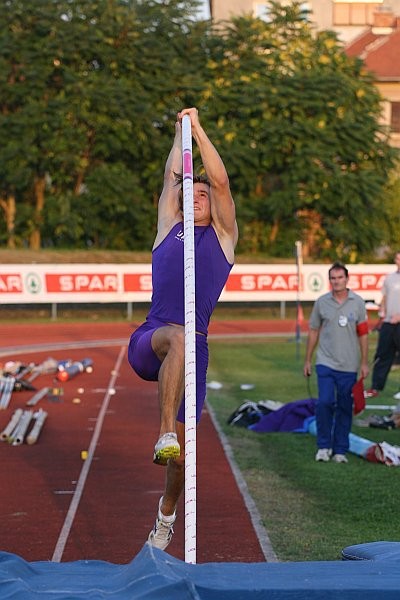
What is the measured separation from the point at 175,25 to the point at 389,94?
20862mm

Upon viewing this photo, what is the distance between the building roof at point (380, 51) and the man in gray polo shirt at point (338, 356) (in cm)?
5137

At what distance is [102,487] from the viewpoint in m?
10.4

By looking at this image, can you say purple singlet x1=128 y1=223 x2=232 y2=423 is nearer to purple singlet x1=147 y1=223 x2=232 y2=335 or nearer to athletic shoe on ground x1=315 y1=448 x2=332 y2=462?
purple singlet x1=147 y1=223 x2=232 y2=335

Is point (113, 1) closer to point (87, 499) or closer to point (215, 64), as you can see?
point (215, 64)

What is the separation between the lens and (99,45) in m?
44.5

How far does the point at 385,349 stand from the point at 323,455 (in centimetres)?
632

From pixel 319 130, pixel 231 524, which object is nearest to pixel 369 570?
pixel 231 524

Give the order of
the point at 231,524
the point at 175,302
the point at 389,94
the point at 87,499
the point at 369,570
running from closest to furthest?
1. the point at 369,570
2. the point at 175,302
3. the point at 231,524
4. the point at 87,499
5. the point at 389,94

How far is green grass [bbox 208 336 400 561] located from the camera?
830cm

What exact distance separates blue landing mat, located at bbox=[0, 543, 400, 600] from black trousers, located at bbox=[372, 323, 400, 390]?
12.7 metres

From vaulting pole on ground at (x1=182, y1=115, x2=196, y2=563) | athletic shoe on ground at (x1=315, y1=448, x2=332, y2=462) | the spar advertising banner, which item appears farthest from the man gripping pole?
the spar advertising banner

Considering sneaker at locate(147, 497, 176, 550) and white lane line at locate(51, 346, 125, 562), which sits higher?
sneaker at locate(147, 497, 176, 550)

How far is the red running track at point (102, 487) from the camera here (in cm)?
806

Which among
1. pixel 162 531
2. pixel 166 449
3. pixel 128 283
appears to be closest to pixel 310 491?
pixel 162 531
